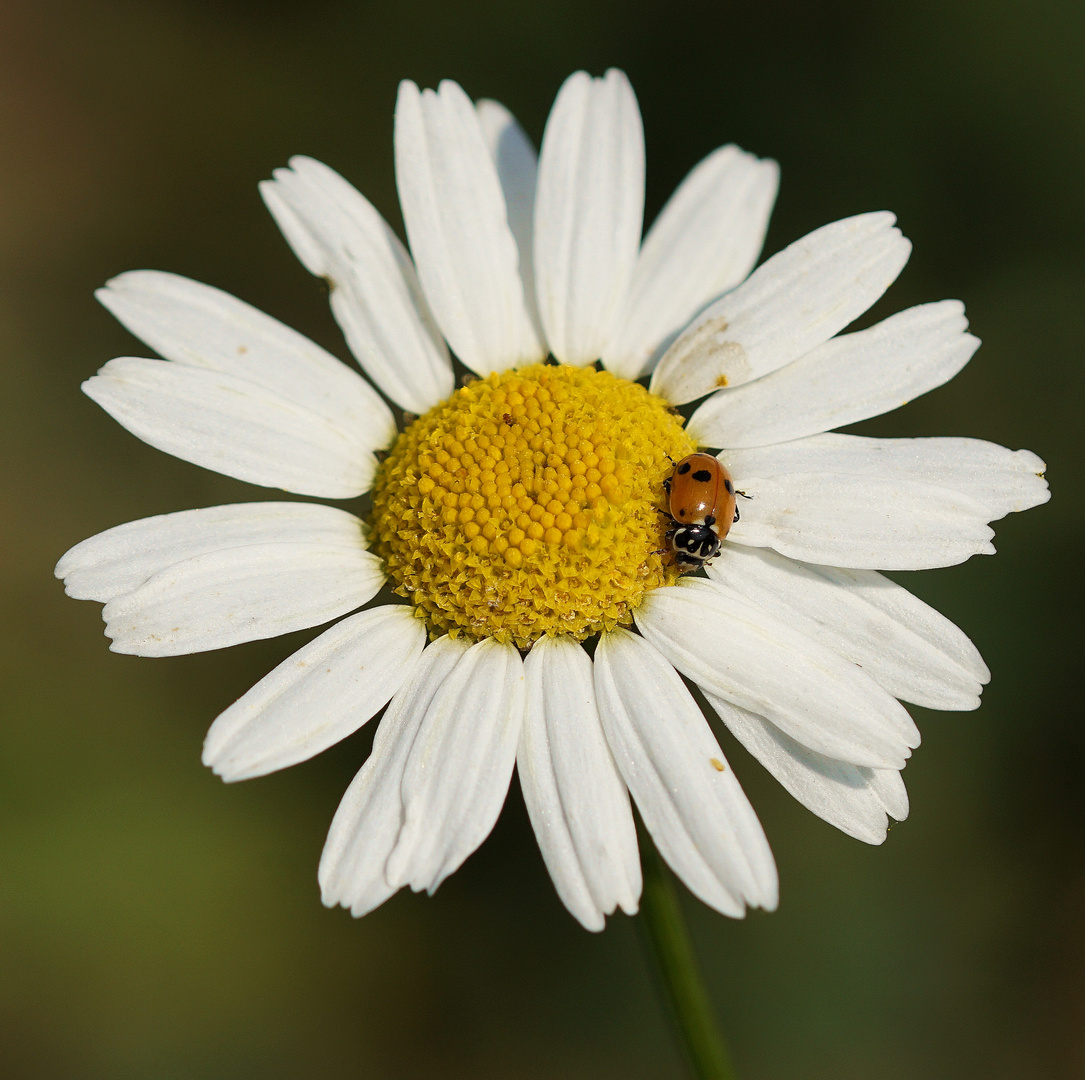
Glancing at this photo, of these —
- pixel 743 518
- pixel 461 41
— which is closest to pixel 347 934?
pixel 743 518

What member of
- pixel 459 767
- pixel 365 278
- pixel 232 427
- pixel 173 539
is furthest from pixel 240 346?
pixel 459 767

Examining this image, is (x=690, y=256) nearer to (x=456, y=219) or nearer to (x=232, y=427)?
(x=456, y=219)

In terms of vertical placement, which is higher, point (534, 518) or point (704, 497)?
point (534, 518)

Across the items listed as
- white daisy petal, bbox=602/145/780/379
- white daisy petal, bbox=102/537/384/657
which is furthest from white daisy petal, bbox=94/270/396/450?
white daisy petal, bbox=602/145/780/379

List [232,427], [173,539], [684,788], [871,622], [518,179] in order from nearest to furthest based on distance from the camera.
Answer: [684,788], [871,622], [173,539], [232,427], [518,179]

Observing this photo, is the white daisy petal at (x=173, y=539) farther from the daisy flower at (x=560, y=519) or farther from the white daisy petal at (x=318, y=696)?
the white daisy petal at (x=318, y=696)

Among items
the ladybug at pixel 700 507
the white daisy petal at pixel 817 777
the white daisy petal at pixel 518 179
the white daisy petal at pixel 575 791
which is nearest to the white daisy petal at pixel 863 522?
the ladybug at pixel 700 507
